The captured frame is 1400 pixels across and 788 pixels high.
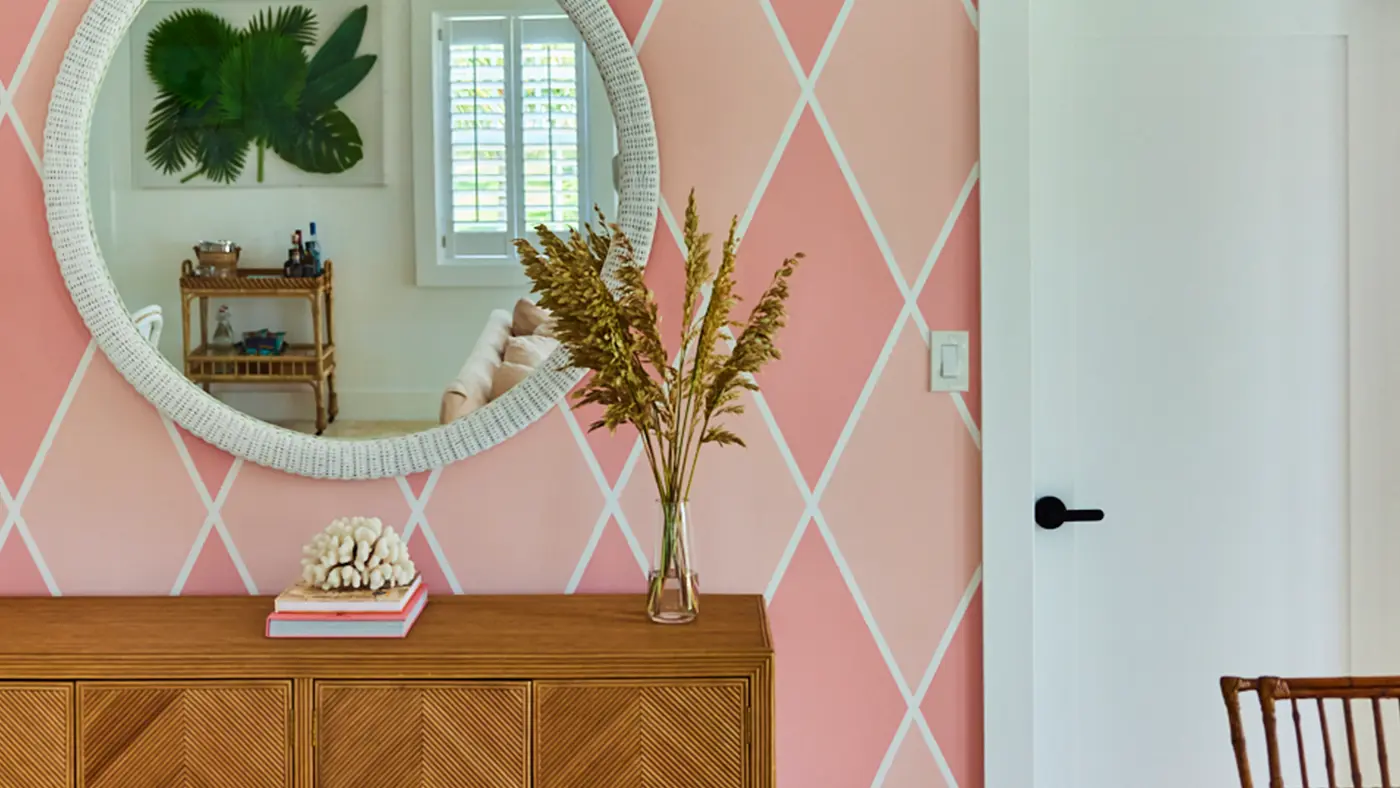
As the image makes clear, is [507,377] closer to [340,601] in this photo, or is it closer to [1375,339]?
[340,601]

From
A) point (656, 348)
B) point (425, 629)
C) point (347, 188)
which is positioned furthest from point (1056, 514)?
point (347, 188)

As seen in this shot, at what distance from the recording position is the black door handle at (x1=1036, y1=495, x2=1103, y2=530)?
199cm

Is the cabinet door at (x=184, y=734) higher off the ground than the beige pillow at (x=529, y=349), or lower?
lower

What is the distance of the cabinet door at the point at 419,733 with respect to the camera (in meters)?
1.55

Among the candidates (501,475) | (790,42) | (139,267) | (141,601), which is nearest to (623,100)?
(790,42)

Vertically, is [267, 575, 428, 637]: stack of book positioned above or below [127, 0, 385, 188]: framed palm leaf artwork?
below

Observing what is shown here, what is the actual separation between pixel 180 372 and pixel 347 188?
39cm

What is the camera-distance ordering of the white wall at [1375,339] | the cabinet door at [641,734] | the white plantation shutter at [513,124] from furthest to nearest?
the white wall at [1375,339] → the white plantation shutter at [513,124] → the cabinet door at [641,734]

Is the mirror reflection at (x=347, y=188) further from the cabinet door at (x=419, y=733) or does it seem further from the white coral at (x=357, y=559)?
the cabinet door at (x=419, y=733)

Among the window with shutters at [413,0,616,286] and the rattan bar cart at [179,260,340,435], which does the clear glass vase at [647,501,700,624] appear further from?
the rattan bar cart at [179,260,340,435]

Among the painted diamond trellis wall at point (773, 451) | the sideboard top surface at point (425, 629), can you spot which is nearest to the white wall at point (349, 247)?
the painted diamond trellis wall at point (773, 451)

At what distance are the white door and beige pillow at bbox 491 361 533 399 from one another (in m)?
0.82

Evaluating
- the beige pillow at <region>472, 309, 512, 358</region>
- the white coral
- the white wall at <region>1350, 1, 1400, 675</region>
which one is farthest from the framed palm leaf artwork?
the white wall at <region>1350, 1, 1400, 675</region>

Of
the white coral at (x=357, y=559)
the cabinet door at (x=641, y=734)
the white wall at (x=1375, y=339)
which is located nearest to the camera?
the cabinet door at (x=641, y=734)
